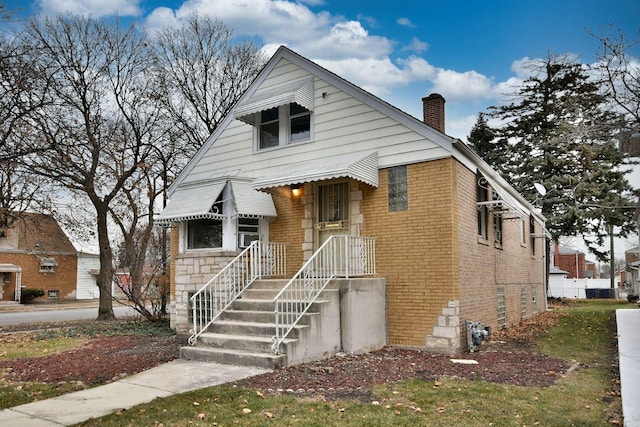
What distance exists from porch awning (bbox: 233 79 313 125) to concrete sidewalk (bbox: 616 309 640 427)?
8.29 meters

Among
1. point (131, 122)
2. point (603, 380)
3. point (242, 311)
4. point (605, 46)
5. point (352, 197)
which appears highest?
point (131, 122)

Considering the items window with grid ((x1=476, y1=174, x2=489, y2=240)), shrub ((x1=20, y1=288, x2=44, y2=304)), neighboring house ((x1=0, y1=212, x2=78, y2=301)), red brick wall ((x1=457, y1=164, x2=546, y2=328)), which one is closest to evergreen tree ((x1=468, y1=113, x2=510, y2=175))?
red brick wall ((x1=457, y1=164, x2=546, y2=328))

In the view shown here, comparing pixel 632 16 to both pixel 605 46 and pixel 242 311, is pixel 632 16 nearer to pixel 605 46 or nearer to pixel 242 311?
pixel 605 46

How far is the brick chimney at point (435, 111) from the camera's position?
12.3m

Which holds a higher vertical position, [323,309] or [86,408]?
[323,309]

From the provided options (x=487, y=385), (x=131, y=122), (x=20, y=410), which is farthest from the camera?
(x=131, y=122)

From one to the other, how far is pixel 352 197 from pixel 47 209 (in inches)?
516

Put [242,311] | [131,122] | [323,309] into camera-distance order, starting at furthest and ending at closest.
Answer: [131,122] → [242,311] → [323,309]

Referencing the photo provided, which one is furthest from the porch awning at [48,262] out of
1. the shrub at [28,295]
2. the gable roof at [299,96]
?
the gable roof at [299,96]

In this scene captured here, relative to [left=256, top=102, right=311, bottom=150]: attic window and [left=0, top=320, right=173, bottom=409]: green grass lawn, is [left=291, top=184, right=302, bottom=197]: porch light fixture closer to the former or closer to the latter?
[left=256, top=102, right=311, bottom=150]: attic window

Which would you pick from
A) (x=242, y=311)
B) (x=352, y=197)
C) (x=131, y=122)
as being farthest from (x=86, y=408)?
(x=131, y=122)

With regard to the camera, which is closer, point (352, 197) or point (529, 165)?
point (352, 197)

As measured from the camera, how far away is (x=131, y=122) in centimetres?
2088

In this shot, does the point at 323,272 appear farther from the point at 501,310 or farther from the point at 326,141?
the point at 501,310
